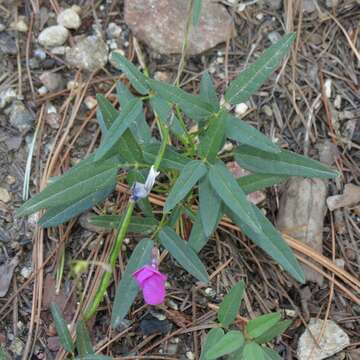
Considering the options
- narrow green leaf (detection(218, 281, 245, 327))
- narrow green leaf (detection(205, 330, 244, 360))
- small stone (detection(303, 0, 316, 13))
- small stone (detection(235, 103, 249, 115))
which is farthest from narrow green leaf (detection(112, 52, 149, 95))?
small stone (detection(303, 0, 316, 13))

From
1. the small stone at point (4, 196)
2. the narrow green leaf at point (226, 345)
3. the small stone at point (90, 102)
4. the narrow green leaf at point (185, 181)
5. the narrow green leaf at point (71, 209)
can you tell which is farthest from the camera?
the small stone at point (90, 102)

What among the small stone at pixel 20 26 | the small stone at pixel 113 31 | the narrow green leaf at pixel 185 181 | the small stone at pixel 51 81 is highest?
the small stone at pixel 20 26

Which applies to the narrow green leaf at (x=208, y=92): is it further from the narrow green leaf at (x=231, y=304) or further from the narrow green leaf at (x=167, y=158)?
→ the narrow green leaf at (x=231, y=304)

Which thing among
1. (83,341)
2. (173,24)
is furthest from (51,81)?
(83,341)

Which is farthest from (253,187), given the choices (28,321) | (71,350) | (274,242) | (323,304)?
(28,321)

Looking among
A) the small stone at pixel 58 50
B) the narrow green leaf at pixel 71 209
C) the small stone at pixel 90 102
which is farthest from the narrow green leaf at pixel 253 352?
the small stone at pixel 58 50

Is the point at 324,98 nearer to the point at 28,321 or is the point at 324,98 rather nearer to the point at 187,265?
the point at 187,265
